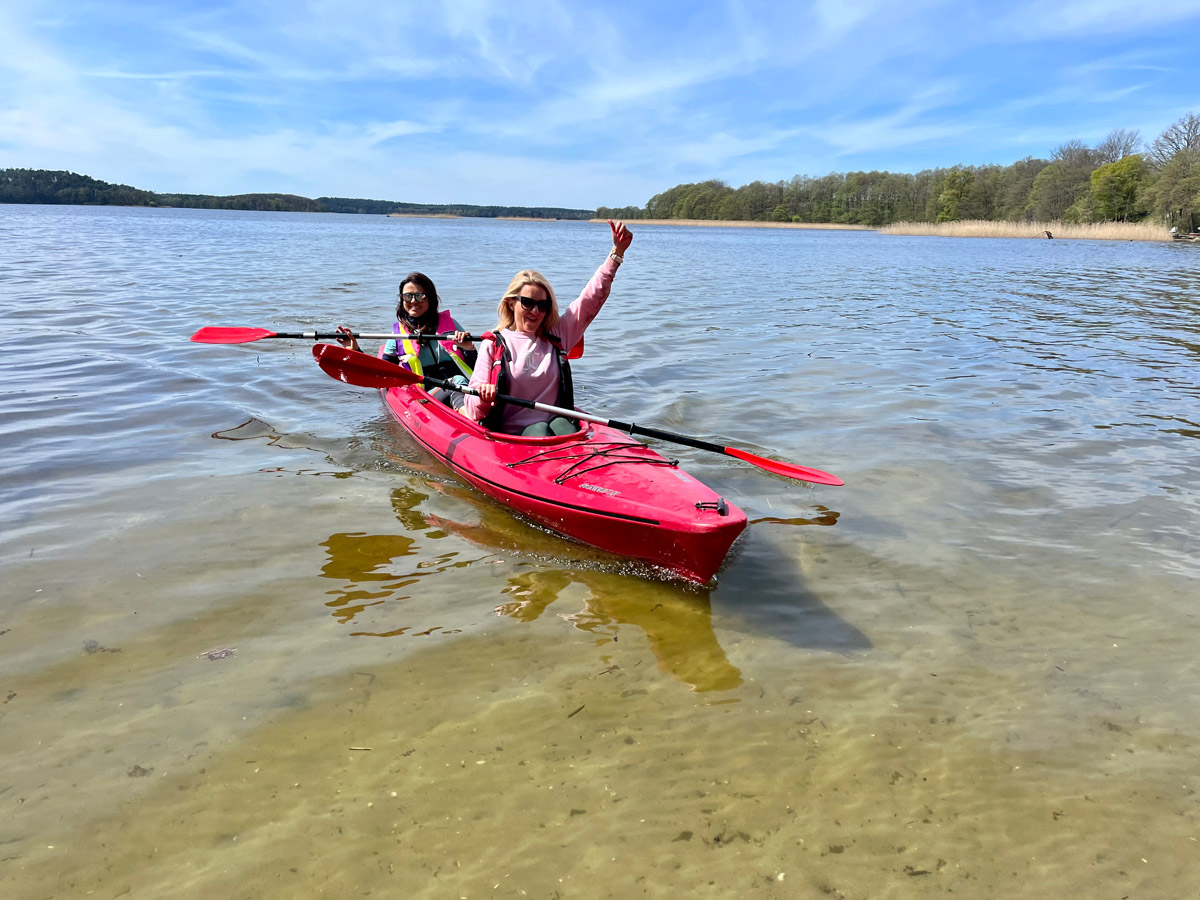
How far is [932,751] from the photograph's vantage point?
2975 mm

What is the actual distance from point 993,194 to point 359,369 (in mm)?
91611

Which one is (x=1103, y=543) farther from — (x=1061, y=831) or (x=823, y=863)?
(x=823, y=863)

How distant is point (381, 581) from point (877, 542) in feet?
10.5

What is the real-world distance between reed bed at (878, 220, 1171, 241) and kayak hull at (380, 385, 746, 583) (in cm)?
5648

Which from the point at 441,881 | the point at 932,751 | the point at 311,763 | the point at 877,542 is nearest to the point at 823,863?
the point at 932,751

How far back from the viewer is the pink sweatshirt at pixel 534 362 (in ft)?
18.0

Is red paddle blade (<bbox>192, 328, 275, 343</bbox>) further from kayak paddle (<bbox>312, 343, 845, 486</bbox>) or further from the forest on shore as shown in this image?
the forest on shore

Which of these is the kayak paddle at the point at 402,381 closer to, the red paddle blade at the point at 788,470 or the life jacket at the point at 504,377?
the red paddle blade at the point at 788,470

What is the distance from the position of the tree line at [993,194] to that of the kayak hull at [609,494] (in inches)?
2281

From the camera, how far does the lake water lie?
2465mm

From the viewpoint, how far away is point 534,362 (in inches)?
217

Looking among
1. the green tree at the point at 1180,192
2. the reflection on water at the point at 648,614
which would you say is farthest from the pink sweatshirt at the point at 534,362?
the green tree at the point at 1180,192

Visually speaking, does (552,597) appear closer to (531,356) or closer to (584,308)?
(531,356)

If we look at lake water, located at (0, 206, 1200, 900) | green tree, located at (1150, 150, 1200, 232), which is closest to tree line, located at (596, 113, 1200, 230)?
green tree, located at (1150, 150, 1200, 232)
